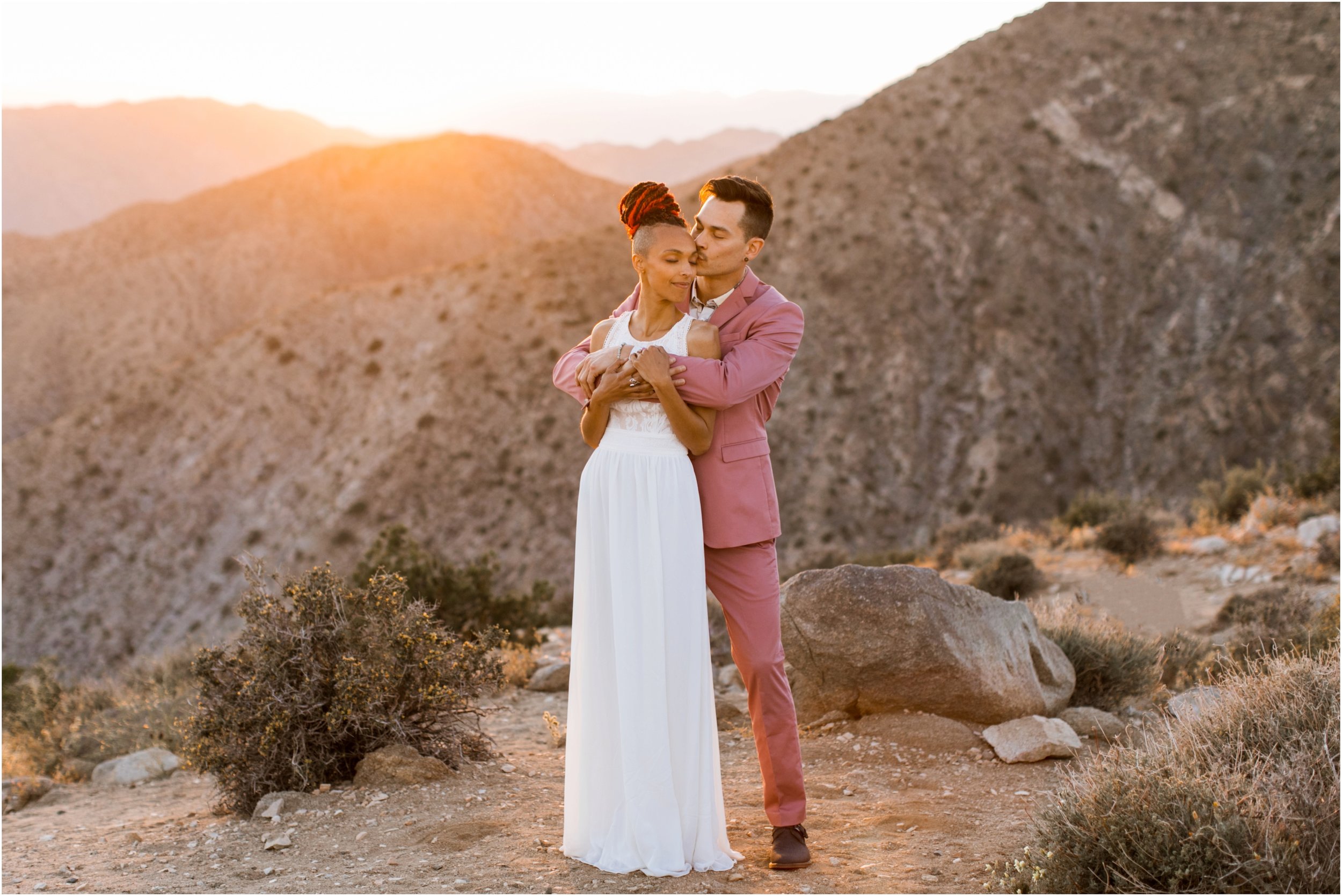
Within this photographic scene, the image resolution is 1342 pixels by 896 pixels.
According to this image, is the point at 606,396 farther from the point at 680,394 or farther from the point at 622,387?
the point at 680,394

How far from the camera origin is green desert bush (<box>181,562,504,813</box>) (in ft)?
17.4

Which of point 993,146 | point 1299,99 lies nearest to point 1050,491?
point 993,146

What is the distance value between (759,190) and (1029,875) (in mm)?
2738

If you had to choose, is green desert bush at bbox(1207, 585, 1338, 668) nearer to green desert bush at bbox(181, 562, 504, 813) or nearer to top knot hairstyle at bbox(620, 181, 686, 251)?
top knot hairstyle at bbox(620, 181, 686, 251)

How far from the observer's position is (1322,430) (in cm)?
2420

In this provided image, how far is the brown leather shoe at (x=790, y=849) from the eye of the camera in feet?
13.0

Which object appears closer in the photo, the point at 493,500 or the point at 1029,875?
the point at 1029,875

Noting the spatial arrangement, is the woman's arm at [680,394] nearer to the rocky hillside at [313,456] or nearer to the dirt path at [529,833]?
the dirt path at [529,833]

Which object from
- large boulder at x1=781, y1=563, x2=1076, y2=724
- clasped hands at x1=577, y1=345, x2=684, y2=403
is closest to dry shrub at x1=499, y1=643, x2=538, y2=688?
large boulder at x1=781, y1=563, x2=1076, y2=724

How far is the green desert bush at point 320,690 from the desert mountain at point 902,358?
2006 centimetres

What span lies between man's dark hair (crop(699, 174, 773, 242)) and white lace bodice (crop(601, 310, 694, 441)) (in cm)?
42

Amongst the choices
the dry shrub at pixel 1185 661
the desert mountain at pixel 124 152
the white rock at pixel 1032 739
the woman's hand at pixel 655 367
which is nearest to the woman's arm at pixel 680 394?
the woman's hand at pixel 655 367

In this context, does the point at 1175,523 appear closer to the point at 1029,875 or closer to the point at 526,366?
the point at 1029,875

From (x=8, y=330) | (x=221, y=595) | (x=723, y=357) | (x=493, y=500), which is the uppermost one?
(x=8, y=330)
